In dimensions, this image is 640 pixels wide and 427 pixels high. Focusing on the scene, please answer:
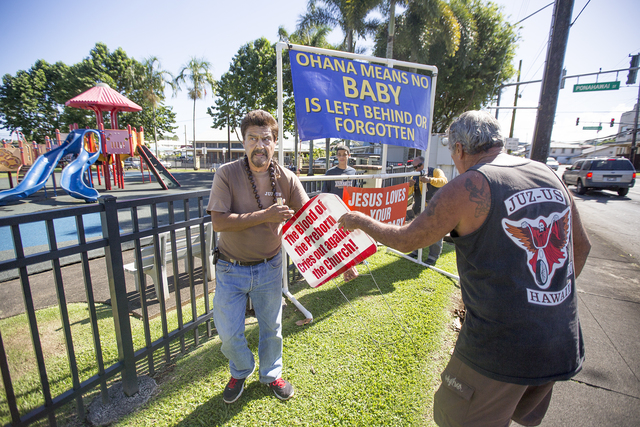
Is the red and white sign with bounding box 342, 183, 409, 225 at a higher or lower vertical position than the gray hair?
lower

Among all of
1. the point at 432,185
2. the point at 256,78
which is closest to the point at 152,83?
the point at 256,78

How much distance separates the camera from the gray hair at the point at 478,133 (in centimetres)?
157

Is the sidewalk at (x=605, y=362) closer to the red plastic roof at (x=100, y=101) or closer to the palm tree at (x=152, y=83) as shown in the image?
the red plastic roof at (x=100, y=101)

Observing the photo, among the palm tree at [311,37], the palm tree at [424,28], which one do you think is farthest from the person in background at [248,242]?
the palm tree at [311,37]

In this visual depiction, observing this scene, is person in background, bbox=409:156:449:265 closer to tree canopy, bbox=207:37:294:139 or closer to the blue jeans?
the blue jeans

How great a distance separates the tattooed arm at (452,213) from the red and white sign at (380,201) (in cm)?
214

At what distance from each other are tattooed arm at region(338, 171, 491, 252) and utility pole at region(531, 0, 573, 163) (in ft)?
17.4

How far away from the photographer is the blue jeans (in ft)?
7.00

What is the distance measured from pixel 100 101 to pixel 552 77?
61.9ft

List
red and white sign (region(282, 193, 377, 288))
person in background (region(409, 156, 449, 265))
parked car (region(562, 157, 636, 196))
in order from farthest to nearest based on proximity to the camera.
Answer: parked car (region(562, 157, 636, 196)), person in background (region(409, 156, 449, 265)), red and white sign (region(282, 193, 377, 288))

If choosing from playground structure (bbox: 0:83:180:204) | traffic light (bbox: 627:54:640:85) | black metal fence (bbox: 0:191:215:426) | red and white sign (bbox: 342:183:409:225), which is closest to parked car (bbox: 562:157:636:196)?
traffic light (bbox: 627:54:640:85)

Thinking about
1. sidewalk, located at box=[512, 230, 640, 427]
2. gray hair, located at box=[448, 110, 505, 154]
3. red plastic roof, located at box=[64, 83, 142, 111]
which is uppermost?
red plastic roof, located at box=[64, 83, 142, 111]

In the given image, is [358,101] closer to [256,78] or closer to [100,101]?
[100,101]

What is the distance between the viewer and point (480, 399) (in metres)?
1.48
